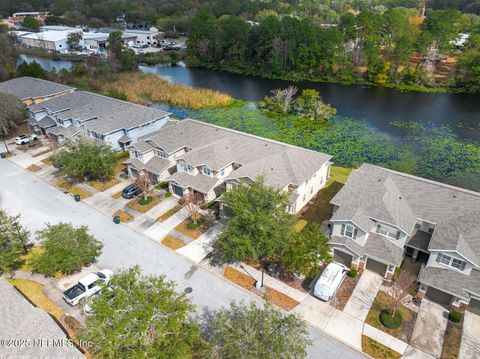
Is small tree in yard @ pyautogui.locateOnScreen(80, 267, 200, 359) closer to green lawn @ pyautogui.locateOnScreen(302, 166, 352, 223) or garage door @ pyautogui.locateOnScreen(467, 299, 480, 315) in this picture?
green lawn @ pyautogui.locateOnScreen(302, 166, 352, 223)

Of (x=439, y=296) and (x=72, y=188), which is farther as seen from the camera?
(x=72, y=188)

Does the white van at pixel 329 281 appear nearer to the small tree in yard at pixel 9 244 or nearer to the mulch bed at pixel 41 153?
the small tree in yard at pixel 9 244

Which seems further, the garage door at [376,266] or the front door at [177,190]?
the front door at [177,190]

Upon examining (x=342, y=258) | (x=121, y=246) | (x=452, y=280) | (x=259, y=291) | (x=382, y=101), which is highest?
(x=452, y=280)

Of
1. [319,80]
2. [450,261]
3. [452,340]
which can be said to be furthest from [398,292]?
[319,80]

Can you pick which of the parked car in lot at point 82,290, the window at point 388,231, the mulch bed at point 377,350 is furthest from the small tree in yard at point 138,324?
the window at point 388,231

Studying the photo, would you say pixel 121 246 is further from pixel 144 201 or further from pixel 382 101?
pixel 382 101

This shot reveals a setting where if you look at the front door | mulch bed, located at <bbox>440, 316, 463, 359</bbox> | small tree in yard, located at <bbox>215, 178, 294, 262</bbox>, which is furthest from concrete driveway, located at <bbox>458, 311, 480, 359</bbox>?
Answer: the front door
